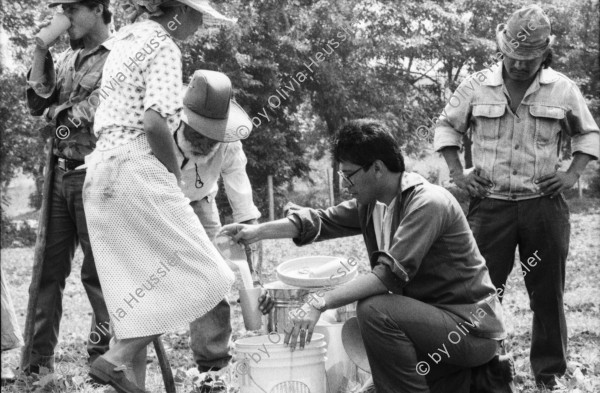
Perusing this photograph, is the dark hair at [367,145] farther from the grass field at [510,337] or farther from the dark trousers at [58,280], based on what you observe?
the dark trousers at [58,280]

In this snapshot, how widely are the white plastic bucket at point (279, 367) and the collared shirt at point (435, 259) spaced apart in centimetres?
52

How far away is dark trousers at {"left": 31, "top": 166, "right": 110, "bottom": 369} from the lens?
5.04 meters

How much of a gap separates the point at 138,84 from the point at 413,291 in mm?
1647

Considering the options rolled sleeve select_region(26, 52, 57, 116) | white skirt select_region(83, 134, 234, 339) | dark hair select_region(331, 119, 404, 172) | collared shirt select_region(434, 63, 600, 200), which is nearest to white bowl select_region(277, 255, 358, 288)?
white skirt select_region(83, 134, 234, 339)

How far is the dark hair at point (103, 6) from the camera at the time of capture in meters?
4.96

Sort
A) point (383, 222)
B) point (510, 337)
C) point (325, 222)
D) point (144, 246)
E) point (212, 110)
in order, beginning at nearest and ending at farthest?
point (144, 246)
point (383, 222)
point (325, 222)
point (212, 110)
point (510, 337)

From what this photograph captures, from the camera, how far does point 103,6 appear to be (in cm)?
508

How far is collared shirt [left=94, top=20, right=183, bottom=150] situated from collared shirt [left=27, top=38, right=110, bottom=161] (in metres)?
0.87

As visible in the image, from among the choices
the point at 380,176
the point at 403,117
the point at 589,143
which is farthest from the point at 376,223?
the point at 403,117

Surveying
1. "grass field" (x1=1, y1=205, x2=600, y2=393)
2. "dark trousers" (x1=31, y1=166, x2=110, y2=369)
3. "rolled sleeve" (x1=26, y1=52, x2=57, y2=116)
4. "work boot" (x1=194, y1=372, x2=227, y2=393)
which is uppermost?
"rolled sleeve" (x1=26, y1=52, x2=57, y2=116)

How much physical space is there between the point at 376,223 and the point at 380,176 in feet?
1.17

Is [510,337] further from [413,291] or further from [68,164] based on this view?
[68,164]

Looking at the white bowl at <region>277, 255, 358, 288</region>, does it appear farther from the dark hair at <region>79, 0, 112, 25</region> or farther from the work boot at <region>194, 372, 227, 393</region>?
the dark hair at <region>79, 0, 112, 25</region>

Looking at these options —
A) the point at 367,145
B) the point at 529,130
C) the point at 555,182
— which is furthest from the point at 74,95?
the point at 555,182
